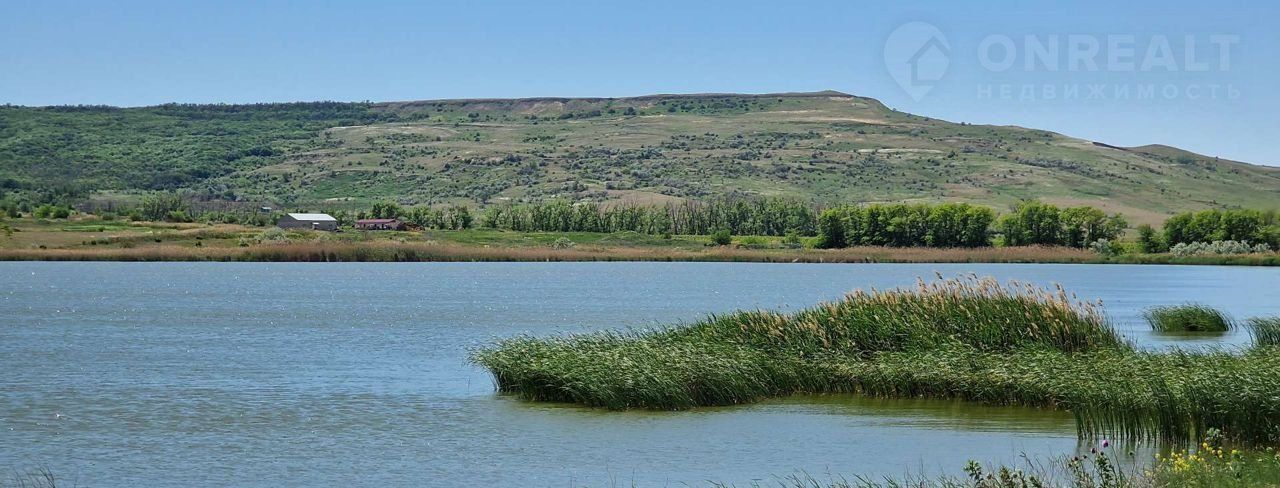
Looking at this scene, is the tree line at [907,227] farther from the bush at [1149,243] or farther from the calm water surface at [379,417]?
the calm water surface at [379,417]

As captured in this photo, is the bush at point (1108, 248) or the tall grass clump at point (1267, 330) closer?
the tall grass clump at point (1267, 330)

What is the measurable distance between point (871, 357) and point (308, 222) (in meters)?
139

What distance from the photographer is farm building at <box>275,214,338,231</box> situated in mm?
160250

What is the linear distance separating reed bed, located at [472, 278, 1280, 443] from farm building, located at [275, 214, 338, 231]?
13231 cm

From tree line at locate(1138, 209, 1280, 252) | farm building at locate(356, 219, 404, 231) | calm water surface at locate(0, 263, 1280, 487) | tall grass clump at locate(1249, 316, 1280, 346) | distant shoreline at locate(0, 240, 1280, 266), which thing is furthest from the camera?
farm building at locate(356, 219, 404, 231)

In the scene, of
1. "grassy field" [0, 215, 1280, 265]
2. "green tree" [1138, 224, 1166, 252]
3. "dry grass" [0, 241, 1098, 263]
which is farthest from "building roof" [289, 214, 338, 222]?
"green tree" [1138, 224, 1166, 252]

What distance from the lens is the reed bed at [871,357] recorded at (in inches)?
1074

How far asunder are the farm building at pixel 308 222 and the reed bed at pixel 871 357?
434ft

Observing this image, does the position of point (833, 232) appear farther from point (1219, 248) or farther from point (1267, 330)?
point (1267, 330)

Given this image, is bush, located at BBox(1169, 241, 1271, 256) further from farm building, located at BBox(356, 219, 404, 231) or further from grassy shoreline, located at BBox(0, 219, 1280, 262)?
farm building, located at BBox(356, 219, 404, 231)

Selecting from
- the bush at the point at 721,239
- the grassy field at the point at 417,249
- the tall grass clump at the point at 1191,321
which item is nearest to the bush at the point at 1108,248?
the grassy field at the point at 417,249

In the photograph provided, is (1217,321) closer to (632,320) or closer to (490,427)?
(632,320)

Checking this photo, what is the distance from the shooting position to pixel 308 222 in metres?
162

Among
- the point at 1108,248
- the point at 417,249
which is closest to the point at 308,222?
the point at 417,249
